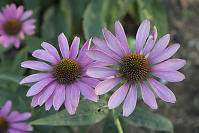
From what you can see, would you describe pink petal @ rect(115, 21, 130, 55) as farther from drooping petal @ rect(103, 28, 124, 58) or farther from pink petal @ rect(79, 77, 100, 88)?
pink petal @ rect(79, 77, 100, 88)

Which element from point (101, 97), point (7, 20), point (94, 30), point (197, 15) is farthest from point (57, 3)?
point (101, 97)

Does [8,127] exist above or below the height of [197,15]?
below

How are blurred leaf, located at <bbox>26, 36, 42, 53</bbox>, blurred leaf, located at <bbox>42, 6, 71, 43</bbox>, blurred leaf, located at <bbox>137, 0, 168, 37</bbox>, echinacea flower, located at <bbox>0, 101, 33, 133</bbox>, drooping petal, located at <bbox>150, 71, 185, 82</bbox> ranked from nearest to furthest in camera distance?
drooping petal, located at <bbox>150, 71, 185, 82</bbox> → echinacea flower, located at <bbox>0, 101, 33, 133</bbox> → blurred leaf, located at <bbox>26, 36, 42, 53</bbox> → blurred leaf, located at <bbox>137, 0, 168, 37</bbox> → blurred leaf, located at <bbox>42, 6, 71, 43</bbox>

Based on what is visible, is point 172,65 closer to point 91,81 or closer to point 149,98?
point 149,98

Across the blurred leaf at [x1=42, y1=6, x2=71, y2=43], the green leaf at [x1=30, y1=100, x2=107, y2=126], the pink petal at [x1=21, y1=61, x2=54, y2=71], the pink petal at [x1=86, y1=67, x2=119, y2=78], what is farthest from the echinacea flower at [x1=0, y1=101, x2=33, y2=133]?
the blurred leaf at [x1=42, y1=6, x2=71, y2=43]

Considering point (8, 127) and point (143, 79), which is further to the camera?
point (8, 127)

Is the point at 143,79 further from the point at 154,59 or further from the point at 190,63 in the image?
the point at 190,63

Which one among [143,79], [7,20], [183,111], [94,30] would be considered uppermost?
[7,20]
